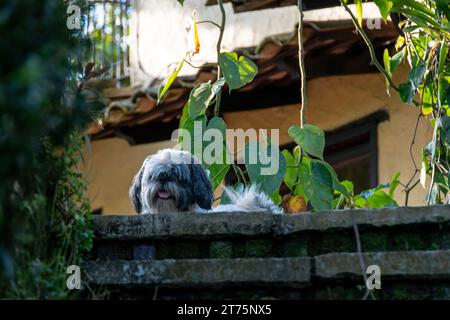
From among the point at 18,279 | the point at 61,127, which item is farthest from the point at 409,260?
the point at 61,127

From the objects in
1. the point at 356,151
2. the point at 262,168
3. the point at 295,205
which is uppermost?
the point at 356,151

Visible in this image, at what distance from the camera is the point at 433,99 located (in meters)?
6.78

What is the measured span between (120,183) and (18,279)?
23.2 feet

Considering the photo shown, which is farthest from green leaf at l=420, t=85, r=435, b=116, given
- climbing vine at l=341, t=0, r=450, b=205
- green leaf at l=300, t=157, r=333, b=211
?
green leaf at l=300, t=157, r=333, b=211

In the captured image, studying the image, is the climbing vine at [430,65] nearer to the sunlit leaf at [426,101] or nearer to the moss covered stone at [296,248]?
the sunlit leaf at [426,101]

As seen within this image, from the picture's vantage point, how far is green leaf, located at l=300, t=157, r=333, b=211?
6.24m

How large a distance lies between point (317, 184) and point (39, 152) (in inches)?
109

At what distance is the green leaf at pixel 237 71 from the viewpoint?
21.6 feet

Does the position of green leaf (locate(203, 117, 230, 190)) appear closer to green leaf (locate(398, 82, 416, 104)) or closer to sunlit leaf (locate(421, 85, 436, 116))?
green leaf (locate(398, 82, 416, 104))

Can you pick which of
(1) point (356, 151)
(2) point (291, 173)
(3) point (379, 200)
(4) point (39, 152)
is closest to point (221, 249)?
(4) point (39, 152)

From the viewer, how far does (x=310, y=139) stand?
6367 millimetres

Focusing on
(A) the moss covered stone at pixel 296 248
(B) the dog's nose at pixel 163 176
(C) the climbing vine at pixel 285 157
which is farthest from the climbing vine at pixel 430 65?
(A) the moss covered stone at pixel 296 248

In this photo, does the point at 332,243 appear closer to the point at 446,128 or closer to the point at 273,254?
the point at 273,254
